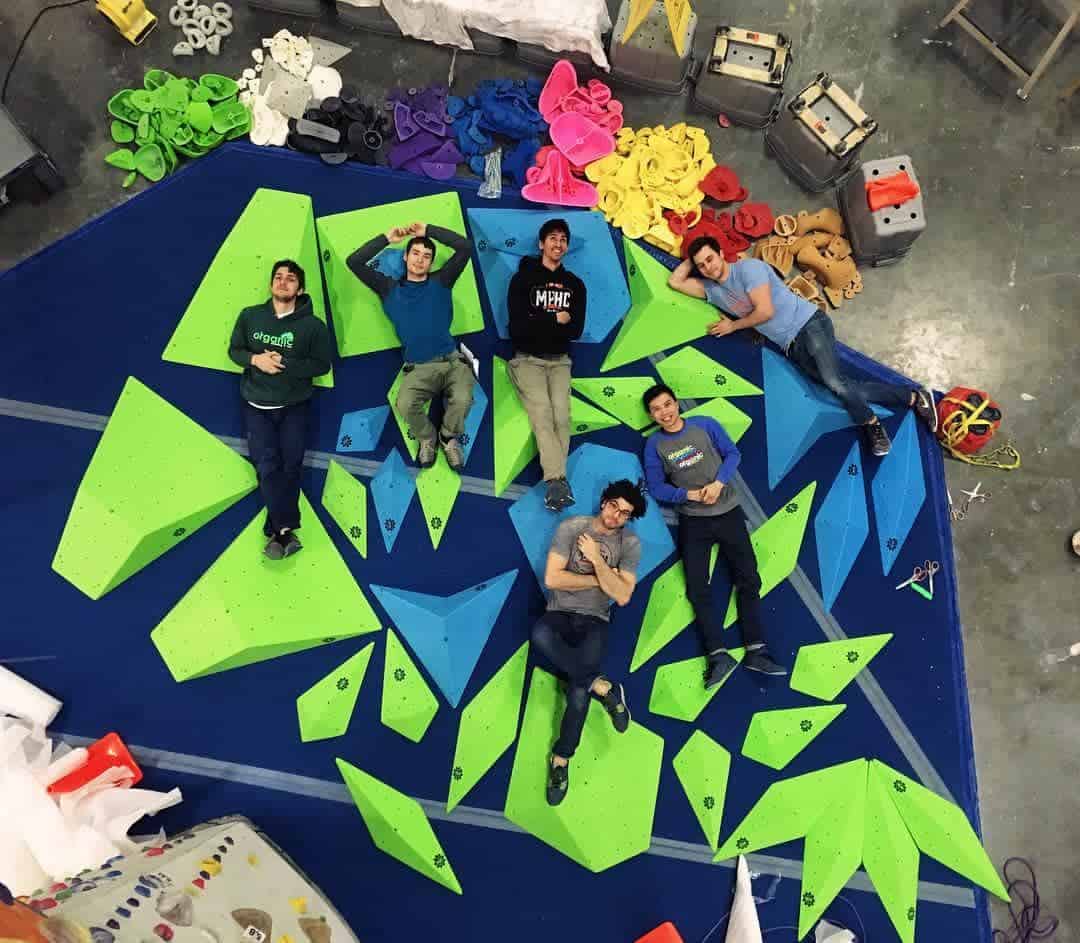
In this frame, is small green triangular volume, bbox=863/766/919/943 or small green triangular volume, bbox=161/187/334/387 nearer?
small green triangular volume, bbox=863/766/919/943

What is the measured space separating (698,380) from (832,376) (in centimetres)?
63

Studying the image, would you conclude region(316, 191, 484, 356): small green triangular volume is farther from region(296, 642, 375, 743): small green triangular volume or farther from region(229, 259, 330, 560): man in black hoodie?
region(296, 642, 375, 743): small green triangular volume

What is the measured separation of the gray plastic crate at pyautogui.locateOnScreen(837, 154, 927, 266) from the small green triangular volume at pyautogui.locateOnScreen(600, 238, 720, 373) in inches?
32.2

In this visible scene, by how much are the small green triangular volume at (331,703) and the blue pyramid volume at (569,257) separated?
70.0 inches

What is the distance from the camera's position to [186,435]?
13.4 feet

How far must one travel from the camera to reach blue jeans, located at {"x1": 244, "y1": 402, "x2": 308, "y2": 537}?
12.8 ft

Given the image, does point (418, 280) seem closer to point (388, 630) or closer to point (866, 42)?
point (388, 630)

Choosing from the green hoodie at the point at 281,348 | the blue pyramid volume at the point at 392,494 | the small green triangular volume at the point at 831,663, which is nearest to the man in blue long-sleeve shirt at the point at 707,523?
the small green triangular volume at the point at 831,663

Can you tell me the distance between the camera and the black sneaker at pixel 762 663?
3.90 metres

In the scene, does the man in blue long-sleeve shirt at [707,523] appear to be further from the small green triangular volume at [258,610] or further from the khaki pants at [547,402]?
the small green triangular volume at [258,610]

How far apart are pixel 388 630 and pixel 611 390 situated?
1567 millimetres

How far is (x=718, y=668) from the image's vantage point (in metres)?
3.90

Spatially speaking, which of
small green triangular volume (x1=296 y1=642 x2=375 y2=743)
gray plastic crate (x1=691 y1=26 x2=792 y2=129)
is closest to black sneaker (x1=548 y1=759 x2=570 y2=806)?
small green triangular volume (x1=296 y1=642 x2=375 y2=743)

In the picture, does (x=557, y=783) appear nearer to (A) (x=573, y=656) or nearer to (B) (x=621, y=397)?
(A) (x=573, y=656)
